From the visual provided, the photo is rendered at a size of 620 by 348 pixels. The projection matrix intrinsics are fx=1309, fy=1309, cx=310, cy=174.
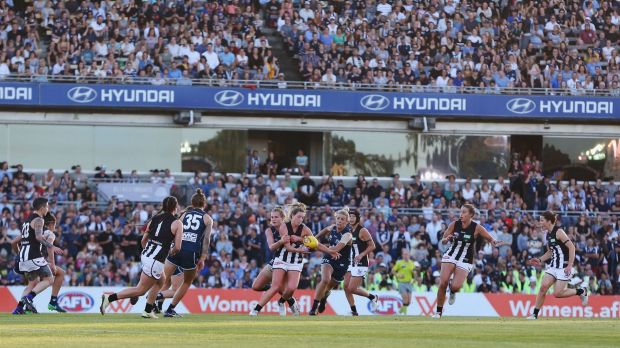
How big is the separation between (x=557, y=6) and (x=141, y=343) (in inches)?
1352

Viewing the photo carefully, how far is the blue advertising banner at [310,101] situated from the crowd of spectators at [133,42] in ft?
1.42

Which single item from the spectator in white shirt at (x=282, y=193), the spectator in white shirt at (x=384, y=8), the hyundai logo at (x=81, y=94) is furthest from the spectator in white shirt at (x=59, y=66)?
the spectator in white shirt at (x=384, y=8)

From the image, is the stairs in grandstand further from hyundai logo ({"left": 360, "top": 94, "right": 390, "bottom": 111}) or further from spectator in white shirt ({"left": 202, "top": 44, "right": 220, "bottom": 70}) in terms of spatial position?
spectator in white shirt ({"left": 202, "top": 44, "right": 220, "bottom": 70})

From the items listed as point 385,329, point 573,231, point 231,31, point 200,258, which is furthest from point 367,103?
point 385,329

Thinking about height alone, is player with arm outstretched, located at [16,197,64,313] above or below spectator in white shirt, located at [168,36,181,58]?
below

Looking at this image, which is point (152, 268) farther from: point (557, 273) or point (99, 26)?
point (99, 26)

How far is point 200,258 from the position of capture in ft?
66.7

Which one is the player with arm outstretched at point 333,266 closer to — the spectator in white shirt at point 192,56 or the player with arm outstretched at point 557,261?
the player with arm outstretched at point 557,261

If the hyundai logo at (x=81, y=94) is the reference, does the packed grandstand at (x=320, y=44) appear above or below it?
above

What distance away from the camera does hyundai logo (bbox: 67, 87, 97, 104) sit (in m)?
39.2

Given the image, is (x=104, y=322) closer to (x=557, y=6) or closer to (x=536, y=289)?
(x=536, y=289)

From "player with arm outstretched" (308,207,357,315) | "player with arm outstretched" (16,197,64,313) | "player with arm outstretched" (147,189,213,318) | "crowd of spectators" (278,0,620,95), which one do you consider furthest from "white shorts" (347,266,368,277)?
"crowd of spectators" (278,0,620,95)

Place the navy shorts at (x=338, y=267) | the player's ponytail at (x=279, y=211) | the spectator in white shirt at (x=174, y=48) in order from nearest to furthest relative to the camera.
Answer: the player's ponytail at (x=279, y=211), the navy shorts at (x=338, y=267), the spectator in white shirt at (x=174, y=48)

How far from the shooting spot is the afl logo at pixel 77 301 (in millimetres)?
30391
